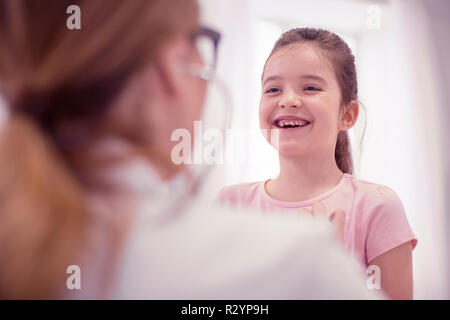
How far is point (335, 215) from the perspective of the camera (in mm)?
728

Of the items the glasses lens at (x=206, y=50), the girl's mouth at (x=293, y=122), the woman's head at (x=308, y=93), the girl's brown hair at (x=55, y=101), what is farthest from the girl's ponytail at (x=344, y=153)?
the girl's brown hair at (x=55, y=101)

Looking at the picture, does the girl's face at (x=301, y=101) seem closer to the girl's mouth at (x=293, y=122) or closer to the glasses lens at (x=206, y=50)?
the girl's mouth at (x=293, y=122)

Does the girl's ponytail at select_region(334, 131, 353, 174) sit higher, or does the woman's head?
the woman's head

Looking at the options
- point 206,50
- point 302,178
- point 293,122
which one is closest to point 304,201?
point 302,178

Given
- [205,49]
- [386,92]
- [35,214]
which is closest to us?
[35,214]

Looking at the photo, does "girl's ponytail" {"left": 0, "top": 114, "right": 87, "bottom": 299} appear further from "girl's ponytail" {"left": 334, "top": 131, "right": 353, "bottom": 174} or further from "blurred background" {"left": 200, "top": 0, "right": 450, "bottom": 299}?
"girl's ponytail" {"left": 334, "top": 131, "right": 353, "bottom": 174}

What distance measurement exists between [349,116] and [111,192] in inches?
22.6

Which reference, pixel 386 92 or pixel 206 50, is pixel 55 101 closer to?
pixel 206 50

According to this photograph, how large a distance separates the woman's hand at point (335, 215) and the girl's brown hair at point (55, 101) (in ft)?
1.42

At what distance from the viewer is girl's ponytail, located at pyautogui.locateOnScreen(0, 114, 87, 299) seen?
1.20 feet

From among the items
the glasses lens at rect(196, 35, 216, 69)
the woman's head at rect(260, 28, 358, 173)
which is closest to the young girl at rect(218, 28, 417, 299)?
the woman's head at rect(260, 28, 358, 173)

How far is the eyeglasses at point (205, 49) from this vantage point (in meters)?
0.48
